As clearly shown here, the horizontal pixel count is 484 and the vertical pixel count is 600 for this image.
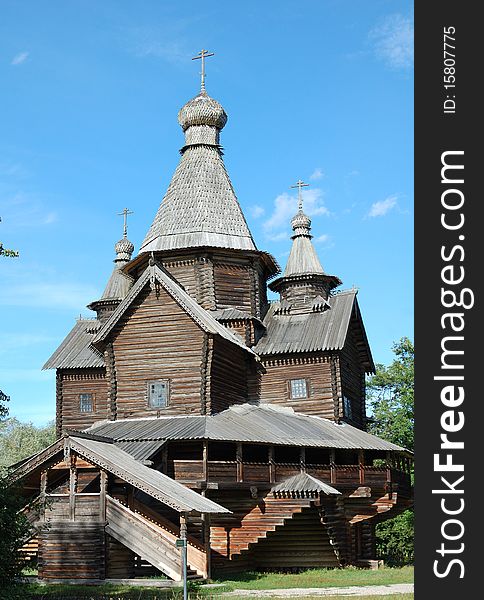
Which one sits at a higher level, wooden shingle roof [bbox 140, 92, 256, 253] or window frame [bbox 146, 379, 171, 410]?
wooden shingle roof [bbox 140, 92, 256, 253]

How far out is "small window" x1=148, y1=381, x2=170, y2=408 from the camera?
29031 mm

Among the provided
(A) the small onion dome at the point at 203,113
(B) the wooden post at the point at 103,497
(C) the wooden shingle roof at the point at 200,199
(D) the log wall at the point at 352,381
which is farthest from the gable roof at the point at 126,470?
(A) the small onion dome at the point at 203,113

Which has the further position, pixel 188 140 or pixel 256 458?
pixel 188 140

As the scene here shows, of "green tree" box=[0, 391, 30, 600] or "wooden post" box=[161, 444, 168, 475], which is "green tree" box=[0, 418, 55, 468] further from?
"green tree" box=[0, 391, 30, 600]

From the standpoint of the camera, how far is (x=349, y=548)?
2989cm

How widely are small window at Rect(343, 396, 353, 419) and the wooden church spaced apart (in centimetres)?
8

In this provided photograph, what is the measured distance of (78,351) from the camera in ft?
124

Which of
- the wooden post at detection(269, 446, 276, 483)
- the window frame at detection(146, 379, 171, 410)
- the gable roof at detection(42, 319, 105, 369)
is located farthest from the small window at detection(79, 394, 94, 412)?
the wooden post at detection(269, 446, 276, 483)

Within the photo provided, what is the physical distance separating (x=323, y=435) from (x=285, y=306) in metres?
7.48

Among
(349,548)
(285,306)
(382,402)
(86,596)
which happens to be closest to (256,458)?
(349,548)

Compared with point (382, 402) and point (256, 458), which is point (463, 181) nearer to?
point (256, 458)

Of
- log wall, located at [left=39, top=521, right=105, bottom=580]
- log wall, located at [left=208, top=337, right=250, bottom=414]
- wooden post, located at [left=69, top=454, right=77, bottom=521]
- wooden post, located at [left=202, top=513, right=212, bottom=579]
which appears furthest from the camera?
log wall, located at [left=208, top=337, right=250, bottom=414]

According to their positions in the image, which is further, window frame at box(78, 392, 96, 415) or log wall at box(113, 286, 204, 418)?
window frame at box(78, 392, 96, 415)

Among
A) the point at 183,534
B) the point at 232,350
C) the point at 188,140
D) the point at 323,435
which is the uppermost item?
the point at 188,140
